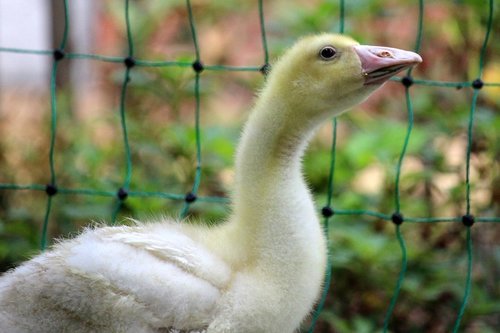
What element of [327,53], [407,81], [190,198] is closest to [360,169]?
[407,81]

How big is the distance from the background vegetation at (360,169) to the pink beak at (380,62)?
0.73 meters

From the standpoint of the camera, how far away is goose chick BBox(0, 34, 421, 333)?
1.77 m

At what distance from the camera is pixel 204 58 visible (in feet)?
16.8

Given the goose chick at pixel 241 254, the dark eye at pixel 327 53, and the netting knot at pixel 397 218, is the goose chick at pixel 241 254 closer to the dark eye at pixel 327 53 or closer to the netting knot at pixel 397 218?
the dark eye at pixel 327 53

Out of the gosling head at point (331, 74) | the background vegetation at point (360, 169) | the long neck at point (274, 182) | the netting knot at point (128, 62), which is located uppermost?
the gosling head at point (331, 74)

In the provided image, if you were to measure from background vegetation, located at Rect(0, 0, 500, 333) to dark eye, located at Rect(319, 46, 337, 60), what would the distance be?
70cm

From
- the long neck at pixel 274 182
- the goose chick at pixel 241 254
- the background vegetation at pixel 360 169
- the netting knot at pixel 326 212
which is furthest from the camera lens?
the background vegetation at pixel 360 169

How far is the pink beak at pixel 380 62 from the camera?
75.0 inches

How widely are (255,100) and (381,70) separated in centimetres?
29

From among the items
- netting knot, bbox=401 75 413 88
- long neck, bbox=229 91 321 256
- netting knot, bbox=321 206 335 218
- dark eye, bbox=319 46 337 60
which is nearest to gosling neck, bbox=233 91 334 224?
long neck, bbox=229 91 321 256

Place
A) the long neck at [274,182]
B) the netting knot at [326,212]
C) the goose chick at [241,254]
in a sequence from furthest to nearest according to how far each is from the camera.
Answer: the netting knot at [326,212] → the long neck at [274,182] → the goose chick at [241,254]

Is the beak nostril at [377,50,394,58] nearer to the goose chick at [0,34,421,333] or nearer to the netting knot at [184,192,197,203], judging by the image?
the goose chick at [0,34,421,333]

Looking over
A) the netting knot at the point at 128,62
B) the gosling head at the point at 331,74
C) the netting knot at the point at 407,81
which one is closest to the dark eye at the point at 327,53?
the gosling head at the point at 331,74

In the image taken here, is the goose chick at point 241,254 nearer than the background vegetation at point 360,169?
Yes
